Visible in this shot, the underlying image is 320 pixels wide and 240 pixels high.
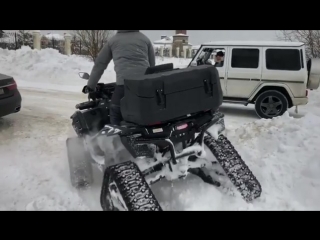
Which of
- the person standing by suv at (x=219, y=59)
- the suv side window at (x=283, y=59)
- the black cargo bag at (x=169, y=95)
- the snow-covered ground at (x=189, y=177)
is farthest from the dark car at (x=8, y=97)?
the suv side window at (x=283, y=59)

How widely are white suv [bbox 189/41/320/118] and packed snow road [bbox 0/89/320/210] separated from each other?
2.51m

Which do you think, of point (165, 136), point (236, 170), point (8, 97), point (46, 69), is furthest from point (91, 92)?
point (46, 69)

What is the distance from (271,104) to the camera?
8.12 metres

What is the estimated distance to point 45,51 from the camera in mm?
15625

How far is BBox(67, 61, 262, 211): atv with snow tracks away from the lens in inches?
108

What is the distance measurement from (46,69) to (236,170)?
40.0ft

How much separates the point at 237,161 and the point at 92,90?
6.81 feet

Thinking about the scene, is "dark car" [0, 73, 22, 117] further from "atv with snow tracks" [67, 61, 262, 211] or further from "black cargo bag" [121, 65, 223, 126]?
"black cargo bag" [121, 65, 223, 126]

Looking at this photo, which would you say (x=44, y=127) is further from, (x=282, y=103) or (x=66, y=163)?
(x=282, y=103)

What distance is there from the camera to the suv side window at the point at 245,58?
8.25 metres

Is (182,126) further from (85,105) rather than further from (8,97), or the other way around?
(8,97)

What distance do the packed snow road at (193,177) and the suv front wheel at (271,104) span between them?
2413 mm

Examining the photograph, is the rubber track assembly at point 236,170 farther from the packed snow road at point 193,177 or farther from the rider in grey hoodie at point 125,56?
the rider in grey hoodie at point 125,56

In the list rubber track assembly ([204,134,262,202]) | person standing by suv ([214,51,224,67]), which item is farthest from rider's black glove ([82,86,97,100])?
person standing by suv ([214,51,224,67])
